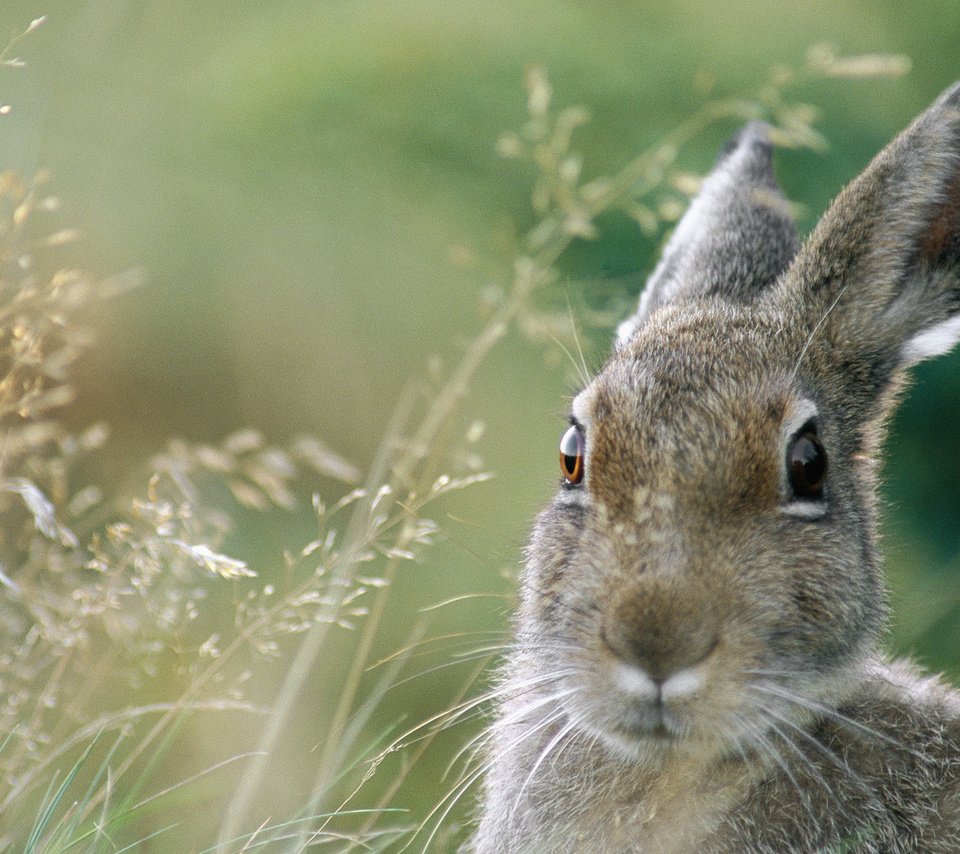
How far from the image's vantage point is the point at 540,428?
6949 mm

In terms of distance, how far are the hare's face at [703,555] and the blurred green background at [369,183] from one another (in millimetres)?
2571

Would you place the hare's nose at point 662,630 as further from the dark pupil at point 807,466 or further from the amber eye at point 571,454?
the amber eye at point 571,454

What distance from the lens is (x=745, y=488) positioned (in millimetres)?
3494

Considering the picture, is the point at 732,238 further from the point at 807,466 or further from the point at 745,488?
the point at 745,488

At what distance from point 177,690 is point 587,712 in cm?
259

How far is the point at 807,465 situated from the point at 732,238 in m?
1.34

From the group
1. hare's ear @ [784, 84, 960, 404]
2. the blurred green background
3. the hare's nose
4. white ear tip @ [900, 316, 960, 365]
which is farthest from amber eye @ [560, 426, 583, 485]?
the blurred green background

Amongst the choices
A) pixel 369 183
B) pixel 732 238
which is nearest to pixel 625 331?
pixel 732 238

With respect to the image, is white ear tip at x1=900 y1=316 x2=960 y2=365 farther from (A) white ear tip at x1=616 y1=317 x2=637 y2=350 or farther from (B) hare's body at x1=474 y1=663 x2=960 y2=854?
(B) hare's body at x1=474 y1=663 x2=960 y2=854

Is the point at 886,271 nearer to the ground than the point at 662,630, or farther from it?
farther from it

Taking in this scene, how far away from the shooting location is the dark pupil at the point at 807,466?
3586 mm

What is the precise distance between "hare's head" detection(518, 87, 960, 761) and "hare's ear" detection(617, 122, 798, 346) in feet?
0.43

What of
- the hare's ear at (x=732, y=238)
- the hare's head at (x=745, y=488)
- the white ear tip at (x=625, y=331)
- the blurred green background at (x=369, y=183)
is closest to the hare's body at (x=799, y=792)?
the hare's head at (x=745, y=488)

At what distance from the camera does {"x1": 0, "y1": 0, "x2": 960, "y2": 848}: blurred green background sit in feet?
22.2
